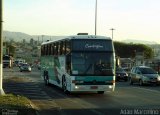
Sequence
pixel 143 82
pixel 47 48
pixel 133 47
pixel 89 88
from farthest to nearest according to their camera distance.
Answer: pixel 133 47 < pixel 143 82 < pixel 47 48 < pixel 89 88

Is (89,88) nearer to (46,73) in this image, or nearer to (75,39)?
(75,39)

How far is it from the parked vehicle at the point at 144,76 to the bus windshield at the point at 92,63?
1289 centimetres

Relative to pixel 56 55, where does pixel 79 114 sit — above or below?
below

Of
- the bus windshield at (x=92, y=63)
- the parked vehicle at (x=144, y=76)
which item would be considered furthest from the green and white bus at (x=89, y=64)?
the parked vehicle at (x=144, y=76)

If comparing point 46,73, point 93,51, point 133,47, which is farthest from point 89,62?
point 133,47

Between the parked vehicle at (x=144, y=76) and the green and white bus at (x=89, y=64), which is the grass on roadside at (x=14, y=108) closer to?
the green and white bus at (x=89, y=64)

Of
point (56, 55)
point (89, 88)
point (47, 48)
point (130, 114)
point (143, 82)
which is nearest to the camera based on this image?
point (130, 114)

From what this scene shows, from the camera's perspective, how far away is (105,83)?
25.8m

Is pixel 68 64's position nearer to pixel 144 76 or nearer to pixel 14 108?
pixel 14 108

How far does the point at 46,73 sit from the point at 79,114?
19975 mm

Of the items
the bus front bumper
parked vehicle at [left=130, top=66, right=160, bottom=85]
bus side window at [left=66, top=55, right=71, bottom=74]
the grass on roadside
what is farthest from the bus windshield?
parked vehicle at [left=130, top=66, right=160, bottom=85]

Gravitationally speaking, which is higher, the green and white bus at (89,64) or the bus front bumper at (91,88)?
the green and white bus at (89,64)

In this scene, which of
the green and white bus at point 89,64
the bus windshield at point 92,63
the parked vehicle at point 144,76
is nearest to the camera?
the green and white bus at point 89,64

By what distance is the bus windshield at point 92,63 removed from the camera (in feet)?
84.6
